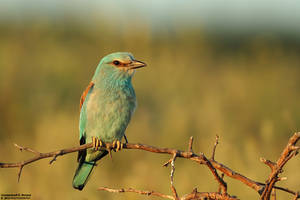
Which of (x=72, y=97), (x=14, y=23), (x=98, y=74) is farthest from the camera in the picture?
(x=14, y=23)

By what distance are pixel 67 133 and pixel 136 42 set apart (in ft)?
7.67

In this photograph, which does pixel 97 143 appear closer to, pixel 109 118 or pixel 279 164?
pixel 109 118

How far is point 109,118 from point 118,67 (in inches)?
17.5

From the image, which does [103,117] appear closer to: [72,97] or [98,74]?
[98,74]

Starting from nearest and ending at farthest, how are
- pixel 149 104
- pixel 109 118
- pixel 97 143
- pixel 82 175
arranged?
1. pixel 97 143
2. pixel 109 118
3. pixel 82 175
4. pixel 149 104

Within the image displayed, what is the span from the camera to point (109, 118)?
12.3 feet

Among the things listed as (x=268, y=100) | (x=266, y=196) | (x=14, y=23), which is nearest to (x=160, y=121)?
(x=268, y=100)

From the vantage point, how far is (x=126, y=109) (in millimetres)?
A: 3795

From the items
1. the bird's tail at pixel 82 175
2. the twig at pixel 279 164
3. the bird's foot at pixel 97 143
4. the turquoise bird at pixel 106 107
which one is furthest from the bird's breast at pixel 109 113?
the twig at pixel 279 164

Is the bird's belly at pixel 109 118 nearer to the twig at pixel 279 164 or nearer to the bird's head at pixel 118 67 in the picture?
the bird's head at pixel 118 67

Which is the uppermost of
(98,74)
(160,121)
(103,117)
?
(98,74)

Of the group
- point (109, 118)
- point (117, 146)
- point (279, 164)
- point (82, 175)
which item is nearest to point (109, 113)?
point (109, 118)

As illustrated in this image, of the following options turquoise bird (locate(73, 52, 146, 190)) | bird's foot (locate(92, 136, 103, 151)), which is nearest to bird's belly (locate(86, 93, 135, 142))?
turquoise bird (locate(73, 52, 146, 190))

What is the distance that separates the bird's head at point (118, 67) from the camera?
3.96m
